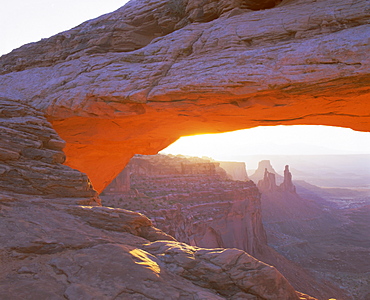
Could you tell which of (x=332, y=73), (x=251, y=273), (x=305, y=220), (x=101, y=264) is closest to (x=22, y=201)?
(x=101, y=264)

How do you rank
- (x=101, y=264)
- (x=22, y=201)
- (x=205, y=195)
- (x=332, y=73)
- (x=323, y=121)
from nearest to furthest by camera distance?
1. (x=101, y=264)
2. (x=22, y=201)
3. (x=332, y=73)
4. (x=323, y=121)
5. (x=205, y=195)

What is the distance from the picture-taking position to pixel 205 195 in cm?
3478

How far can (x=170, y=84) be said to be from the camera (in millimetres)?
9914

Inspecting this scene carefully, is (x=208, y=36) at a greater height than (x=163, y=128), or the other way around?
(x=208, y=36)

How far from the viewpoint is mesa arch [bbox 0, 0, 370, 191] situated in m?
8.43

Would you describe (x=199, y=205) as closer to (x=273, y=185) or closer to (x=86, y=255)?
(x=86, y=255)

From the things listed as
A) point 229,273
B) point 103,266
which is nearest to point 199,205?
point 229,273

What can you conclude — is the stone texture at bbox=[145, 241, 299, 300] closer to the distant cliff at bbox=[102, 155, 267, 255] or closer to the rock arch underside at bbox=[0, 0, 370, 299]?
the rock arch underside at bbox=[0, 0, 370, 299]

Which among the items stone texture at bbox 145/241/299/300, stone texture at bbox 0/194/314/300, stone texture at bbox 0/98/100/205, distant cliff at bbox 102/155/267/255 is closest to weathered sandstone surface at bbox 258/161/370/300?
distant cliff at bbox 102/155/267/255

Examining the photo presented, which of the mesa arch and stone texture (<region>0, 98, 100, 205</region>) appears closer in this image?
stone texture (<region>0, 98, 100, 205</region>)

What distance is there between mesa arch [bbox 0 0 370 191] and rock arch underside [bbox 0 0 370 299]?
4 cm

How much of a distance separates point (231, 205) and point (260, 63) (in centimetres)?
2812

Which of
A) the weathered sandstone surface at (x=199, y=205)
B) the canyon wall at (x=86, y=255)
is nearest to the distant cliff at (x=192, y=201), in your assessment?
the weathered sandstone surface at (x=199, y=205)

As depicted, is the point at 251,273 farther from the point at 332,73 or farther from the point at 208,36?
the point at 208,36
